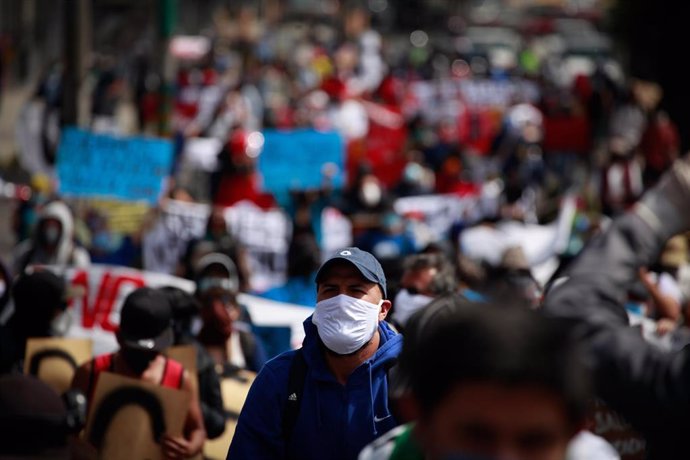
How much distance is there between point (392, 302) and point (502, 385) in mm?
→ 4100

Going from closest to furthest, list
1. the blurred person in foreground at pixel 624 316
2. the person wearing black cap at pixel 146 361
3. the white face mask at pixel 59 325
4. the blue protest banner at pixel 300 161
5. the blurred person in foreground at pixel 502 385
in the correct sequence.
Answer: the blurred person in foreground at pixel 502 385 → the blurred person in foreground at pixel 624 316 → the person wearing black cap at pixel 146 361 → the white face mask at pixel 59 325 → the blue protest banner at pixel 300 161

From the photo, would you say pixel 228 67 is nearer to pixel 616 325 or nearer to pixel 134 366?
pixel 134 366

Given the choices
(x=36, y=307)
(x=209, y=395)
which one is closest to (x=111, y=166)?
(x=36, y=307)

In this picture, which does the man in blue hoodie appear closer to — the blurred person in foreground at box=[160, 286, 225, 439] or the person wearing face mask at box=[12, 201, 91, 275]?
the blurred person in foreground at box=[160, 286, 225, 439]

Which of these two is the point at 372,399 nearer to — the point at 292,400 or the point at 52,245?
the point at 292,400

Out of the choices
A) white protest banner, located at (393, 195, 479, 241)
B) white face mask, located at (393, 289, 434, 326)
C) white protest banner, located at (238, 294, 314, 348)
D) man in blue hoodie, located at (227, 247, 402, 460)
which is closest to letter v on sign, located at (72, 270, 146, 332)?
white protest banner, located at (238, 294, 314, 348)

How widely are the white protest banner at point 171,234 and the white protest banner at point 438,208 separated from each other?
3.20 meters

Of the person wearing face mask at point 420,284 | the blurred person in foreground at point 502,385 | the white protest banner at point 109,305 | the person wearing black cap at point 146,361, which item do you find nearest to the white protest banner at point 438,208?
the white protest banner at point 109,305

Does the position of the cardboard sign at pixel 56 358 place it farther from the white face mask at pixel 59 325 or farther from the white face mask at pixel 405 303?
the white face mask at pixel 405 303

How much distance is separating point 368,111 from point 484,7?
139 feet

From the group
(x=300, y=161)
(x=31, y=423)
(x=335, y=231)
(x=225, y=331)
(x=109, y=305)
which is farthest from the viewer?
(x=300, y=161)

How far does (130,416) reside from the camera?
5.17 metres

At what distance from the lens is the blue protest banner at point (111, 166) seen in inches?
492

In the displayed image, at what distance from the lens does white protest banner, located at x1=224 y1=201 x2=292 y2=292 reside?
12523mm
